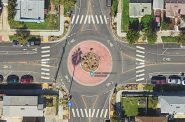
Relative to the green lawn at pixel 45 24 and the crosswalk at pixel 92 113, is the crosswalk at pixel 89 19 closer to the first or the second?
the green lawn at pixel 45 24

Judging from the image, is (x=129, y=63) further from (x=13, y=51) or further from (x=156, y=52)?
(x=13, y=51)

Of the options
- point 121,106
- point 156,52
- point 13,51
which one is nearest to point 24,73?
point 13,51

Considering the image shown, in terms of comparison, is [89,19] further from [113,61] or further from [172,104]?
[172,104]

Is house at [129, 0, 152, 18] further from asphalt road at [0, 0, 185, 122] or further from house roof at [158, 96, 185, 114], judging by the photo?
house roof at [158, 96, 185, 114]

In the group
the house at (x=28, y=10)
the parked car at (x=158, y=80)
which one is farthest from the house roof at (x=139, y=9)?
the house at (x=28, y=10)

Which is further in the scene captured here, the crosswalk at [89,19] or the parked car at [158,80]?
the crosswalk at [89,19]

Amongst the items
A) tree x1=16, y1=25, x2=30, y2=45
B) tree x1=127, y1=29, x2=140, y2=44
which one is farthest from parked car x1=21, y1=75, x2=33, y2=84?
tree x1=127, y1=29, x2=140, y2=44
